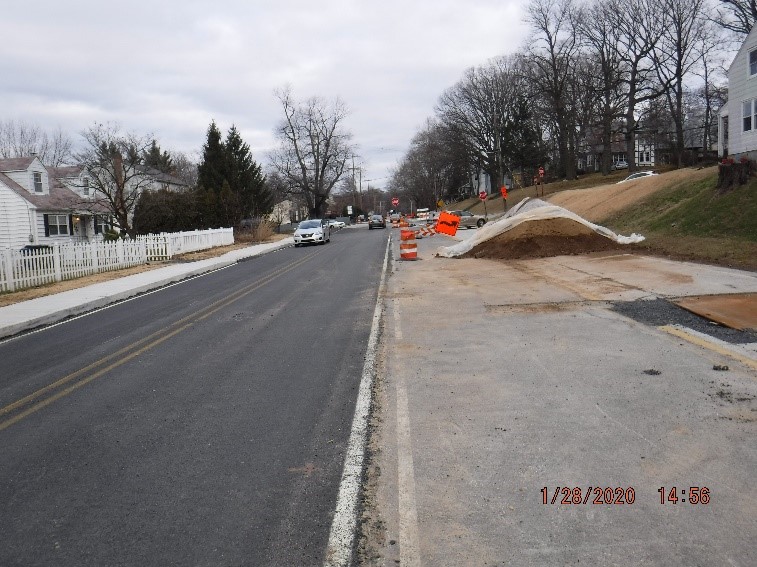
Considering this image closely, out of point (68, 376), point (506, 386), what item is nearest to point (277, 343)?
point (68, 376)

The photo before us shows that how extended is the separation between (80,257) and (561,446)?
74.4 ft

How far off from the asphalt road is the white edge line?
7cm

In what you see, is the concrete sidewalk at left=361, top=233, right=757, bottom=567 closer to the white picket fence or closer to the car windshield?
the white picket fence

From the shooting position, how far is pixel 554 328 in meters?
9.59

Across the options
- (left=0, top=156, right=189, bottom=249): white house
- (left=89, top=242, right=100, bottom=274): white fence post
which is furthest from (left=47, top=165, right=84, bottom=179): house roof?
(left=89, top=242, right=100, bottom=274): white fence post

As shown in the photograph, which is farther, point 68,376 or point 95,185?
point 95,185

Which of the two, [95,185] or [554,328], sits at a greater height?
[95,185]

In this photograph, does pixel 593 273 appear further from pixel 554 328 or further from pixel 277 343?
pixel 277 343

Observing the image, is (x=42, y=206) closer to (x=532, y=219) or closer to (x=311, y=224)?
(x=311, y=224)

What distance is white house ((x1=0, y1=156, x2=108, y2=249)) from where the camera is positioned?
4041 cm

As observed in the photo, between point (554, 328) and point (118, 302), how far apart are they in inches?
449

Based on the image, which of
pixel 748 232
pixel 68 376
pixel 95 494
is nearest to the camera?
pixel 95 494

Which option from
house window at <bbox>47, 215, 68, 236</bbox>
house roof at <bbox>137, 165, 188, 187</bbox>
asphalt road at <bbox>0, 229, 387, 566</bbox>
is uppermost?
house roof at <bbox>137, 165, 188, 187</bbox>

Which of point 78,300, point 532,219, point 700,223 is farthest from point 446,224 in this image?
point 78,300
